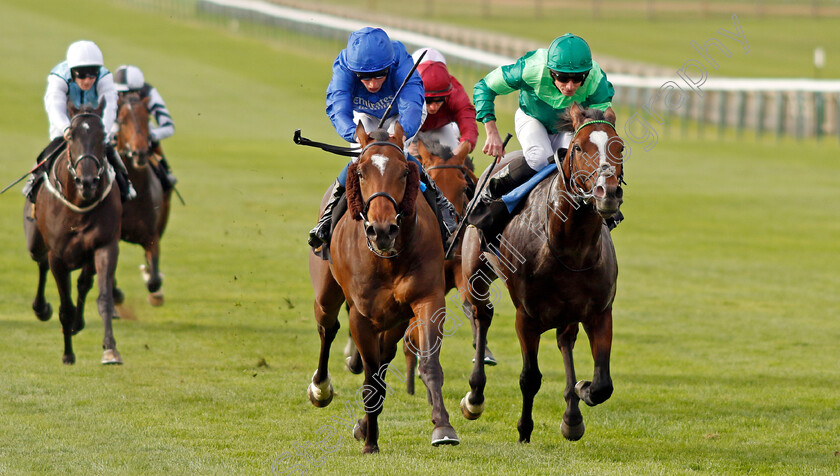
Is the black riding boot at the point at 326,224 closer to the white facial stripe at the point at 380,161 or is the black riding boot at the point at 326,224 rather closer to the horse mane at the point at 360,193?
the horse mane at the point at 360,193

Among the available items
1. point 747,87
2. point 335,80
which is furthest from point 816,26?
point 335,80

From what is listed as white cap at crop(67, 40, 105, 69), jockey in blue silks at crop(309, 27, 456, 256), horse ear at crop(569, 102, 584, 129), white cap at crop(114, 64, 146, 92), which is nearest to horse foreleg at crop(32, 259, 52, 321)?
white cap at crop(67, 40, 105, 69)

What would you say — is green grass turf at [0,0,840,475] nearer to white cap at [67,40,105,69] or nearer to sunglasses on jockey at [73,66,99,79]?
sunglasses on jockey at [73,66,99,79]

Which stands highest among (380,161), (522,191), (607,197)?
(380,161)

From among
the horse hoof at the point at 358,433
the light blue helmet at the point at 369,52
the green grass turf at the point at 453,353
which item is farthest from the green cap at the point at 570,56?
the horse hoof at the point at 358,433

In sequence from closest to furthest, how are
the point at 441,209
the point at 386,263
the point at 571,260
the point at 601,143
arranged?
1. the point at 601,143
2. the point at 386,263
3. the point at 571,260
4. the point at 441,209

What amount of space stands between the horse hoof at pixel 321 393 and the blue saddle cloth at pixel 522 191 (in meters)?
1.73

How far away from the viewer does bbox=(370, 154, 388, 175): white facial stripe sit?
685 cm

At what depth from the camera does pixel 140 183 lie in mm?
13016

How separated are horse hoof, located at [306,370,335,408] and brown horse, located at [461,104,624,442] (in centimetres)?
95

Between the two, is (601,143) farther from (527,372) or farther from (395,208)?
(527,372)

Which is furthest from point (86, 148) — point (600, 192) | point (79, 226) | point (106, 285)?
point (600, 192)

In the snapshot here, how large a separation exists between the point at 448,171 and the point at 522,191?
153cm

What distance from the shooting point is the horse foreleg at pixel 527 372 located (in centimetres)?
800
